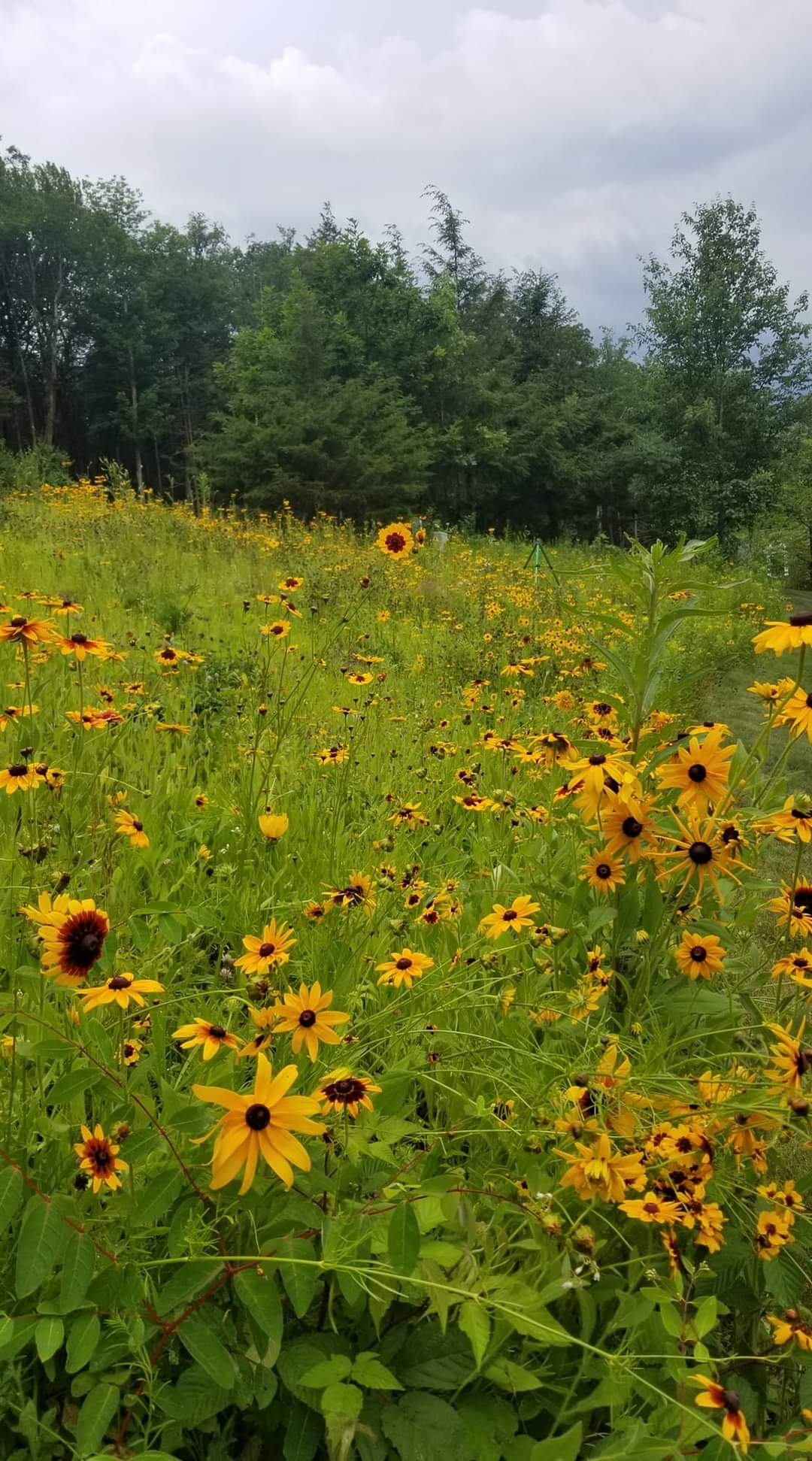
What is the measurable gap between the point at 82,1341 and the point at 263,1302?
187 millimetres

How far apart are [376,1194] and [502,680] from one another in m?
3.63

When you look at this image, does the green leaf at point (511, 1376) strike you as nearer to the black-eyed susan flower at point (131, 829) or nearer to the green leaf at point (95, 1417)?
the green leaf at point (95, 1417)

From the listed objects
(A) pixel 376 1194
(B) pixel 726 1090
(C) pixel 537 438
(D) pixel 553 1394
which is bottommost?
(D) pixel 553 1394

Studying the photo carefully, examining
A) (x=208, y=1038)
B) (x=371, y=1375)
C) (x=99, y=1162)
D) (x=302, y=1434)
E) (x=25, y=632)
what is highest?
(x=25, y=632)

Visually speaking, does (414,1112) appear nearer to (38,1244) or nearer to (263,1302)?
(263,1302)

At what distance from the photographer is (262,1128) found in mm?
673

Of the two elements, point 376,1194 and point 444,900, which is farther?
point 444,900

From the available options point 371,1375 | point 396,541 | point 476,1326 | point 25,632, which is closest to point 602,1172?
point 476,1326

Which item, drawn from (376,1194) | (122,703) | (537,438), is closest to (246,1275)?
(376,1194)

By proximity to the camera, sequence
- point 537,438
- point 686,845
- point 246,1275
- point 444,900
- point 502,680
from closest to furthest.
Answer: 1. point 246,1275
2. point 686,845
3. point 444,900
4. point 502,680
5. point 537,438

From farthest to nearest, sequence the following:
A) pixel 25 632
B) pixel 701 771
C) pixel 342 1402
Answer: pixel 25 632 → pixel 701 771 → pixel 342 1402

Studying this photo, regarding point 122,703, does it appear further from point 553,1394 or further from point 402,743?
point 553,1394

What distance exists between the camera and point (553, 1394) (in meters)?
0.88

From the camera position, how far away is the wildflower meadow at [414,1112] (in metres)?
0.77
